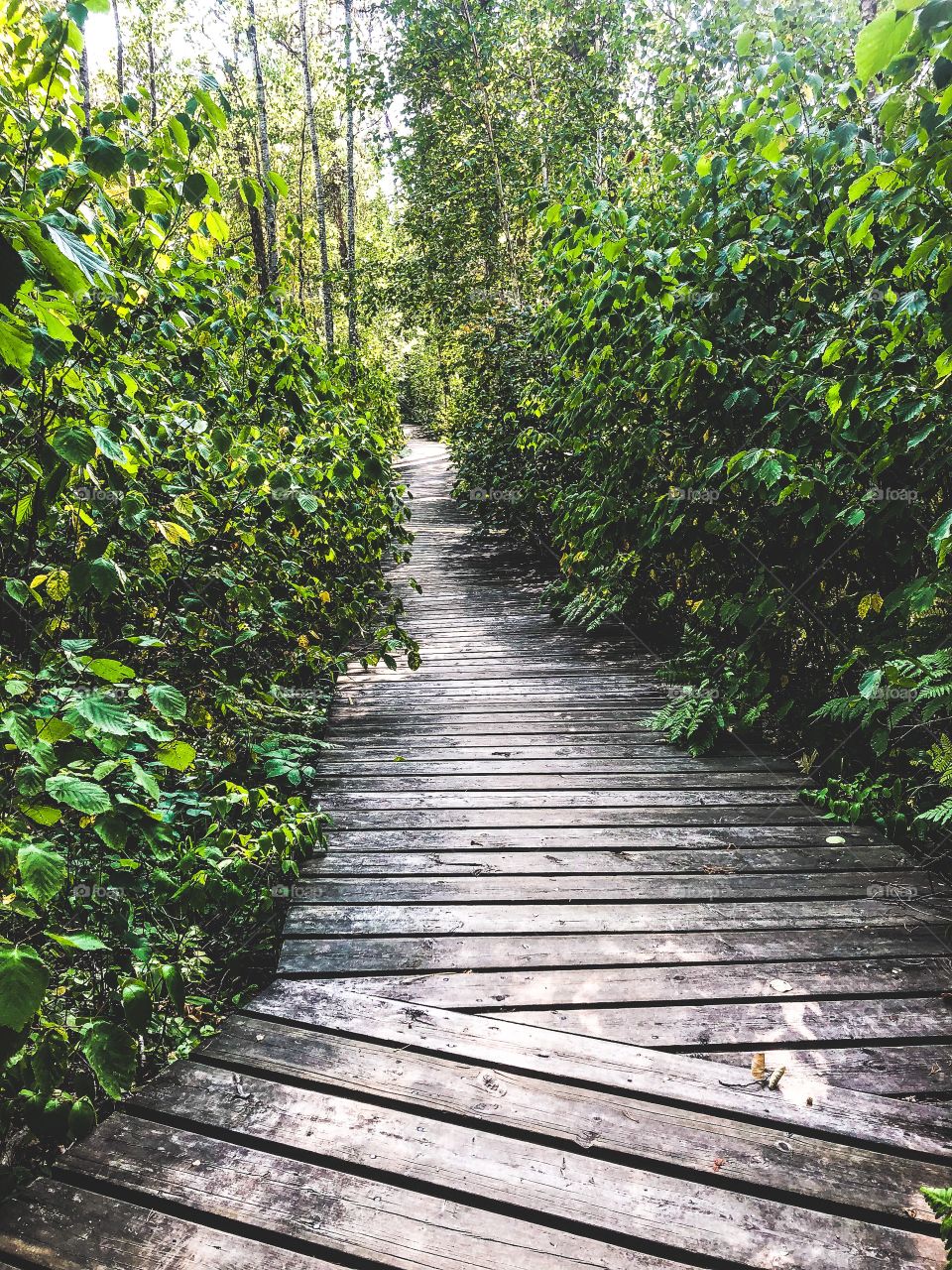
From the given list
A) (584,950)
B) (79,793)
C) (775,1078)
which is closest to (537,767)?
(584,950)

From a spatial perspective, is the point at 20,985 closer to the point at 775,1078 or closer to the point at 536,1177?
the point at 536,1177

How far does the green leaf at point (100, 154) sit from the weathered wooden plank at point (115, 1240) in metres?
2.47

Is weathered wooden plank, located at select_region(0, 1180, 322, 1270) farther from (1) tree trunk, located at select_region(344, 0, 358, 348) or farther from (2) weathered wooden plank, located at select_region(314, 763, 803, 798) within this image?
(1) tree trunk, located at select_region(344, 0, 358, 348)

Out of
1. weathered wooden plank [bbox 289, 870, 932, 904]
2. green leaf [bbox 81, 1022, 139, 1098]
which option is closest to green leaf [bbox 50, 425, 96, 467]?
green leaf [bbox 81, 1022, 139, 1098]

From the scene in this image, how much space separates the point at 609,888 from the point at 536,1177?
1.30m

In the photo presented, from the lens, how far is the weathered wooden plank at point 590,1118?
1799 millimetres

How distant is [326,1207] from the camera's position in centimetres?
175

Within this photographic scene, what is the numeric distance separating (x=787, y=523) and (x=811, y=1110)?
9.43ft

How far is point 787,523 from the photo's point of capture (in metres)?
3.98

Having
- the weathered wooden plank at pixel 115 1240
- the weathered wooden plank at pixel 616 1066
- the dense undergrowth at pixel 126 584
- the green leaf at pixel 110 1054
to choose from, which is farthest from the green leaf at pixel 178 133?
the weathered wooden plank at pixel 115 1240

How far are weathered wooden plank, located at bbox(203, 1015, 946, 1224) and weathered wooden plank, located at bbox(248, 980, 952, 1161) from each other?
40 millimetres

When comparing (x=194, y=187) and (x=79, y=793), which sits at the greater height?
(x=194, y=187)

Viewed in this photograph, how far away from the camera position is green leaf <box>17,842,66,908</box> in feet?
4.65

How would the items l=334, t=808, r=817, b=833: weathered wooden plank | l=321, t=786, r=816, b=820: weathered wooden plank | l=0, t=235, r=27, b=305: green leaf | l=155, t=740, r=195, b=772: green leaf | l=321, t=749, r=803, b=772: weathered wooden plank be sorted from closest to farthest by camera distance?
1. l=0, t=235, r=27, b=305: green leaf
2. l=155, t=740, r=195, b=772: green leaf
3. l=334, t=808, r=817, b=833: weathered wooden plank
4. l=321, t=786, r=816, b=820: weathered wooden plank
5. l=321, t=749, r=803, b=772: weathered wooden plank
